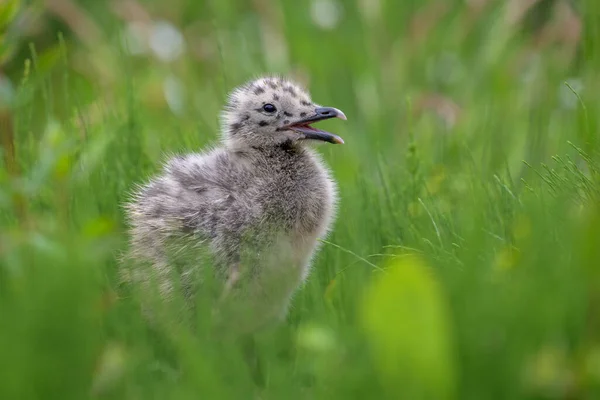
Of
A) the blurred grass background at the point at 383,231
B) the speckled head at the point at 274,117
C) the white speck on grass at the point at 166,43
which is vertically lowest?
the blurred grass background at the point at 383,231

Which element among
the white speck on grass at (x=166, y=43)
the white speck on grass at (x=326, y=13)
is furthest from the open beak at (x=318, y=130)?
the white speck on grass at (x=166, y=43)

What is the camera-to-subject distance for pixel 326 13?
22.8 ft

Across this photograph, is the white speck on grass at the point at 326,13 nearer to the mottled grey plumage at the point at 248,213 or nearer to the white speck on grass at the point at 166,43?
the white speck on grass at the point at 166,43

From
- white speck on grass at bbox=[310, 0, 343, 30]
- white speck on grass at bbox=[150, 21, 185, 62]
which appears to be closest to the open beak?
white speck on grass at bbox=[310, 0, 343, 30]

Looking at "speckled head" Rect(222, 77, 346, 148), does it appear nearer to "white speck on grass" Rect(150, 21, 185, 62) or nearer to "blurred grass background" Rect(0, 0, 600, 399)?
"blurred grass background" Rect(0, 0, 600, 399)

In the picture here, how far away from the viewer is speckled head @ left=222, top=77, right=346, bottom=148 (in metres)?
3.54

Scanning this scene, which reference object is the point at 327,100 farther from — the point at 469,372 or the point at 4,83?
the point at 469,372

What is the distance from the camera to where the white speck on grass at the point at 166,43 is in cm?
697

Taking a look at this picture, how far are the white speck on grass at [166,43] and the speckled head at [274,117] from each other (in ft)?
11.2

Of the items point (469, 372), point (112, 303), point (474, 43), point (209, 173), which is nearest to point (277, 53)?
point (474, 43)

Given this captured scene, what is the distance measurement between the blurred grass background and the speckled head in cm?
33

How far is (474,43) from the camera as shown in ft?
22.2

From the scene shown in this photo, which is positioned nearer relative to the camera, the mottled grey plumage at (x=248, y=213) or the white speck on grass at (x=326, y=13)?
the mottled grey plumage at (x=248, y=213)

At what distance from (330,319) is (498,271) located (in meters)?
0.46
